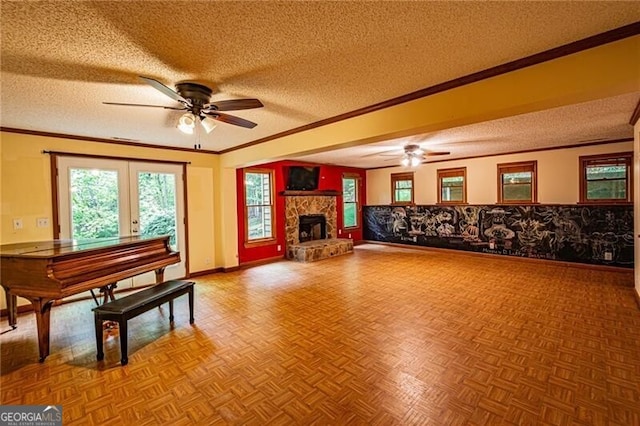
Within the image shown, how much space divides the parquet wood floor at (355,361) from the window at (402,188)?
13.6 ft

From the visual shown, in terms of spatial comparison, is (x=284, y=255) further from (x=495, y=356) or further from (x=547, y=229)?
(x=547, y=229)

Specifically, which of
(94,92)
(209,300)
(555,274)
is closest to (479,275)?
(555,274)

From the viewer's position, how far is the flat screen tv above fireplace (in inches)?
274

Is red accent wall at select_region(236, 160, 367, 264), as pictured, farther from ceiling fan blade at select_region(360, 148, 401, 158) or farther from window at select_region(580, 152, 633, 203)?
window at select_region(580, 152, 633, 203)

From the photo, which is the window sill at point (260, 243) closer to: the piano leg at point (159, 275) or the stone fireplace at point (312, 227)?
the stone fireplace at point (312, 227)

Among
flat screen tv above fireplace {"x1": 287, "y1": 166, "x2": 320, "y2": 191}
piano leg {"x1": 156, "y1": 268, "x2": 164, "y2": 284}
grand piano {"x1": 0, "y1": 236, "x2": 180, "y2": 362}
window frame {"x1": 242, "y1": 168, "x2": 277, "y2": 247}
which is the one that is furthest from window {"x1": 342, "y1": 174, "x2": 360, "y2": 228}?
grand piano {"x1": 0, "y1": 236, "x2": 180, "y2": 362}

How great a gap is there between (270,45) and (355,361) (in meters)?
2.51

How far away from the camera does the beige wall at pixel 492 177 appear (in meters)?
5.71

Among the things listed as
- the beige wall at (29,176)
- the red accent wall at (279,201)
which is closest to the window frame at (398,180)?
the red accent wall at (279,201)

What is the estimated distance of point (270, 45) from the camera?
1840 mm

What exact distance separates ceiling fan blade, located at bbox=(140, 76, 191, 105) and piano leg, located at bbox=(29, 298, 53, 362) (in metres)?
2.03

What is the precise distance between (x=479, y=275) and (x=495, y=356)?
300cm

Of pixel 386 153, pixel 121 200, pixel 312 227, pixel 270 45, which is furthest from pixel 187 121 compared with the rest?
pixel 312 227

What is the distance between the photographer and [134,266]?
313 centimetres
